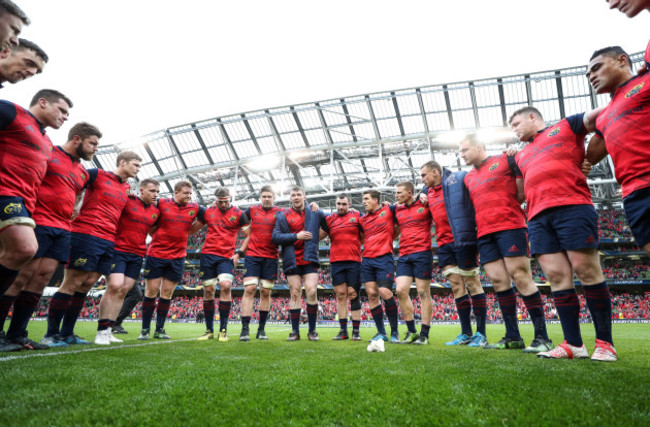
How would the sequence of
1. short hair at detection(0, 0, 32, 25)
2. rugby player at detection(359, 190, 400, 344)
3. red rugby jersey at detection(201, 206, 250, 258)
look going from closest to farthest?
short hair at detection(0, 0, 32, 25) → rugby player at detection(359, 190, 400, 344) → red rugby jersey at detection(201, 206, 250, 258)

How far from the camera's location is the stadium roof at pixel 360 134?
67.0 ft

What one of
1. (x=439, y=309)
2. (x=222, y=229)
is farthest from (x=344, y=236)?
(x=439, y=309)

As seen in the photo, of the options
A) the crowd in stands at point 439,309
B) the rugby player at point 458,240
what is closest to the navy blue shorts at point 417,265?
the rugby player at point 458,240

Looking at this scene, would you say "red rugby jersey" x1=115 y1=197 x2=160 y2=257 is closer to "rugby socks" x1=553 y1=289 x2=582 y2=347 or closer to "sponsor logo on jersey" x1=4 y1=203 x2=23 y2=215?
"sponsor logo on jersey" x1=4 y1=203 x2=23 y2=215

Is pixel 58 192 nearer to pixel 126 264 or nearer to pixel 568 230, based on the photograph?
pixel 126 264

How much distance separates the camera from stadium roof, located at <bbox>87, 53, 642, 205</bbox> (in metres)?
20.4

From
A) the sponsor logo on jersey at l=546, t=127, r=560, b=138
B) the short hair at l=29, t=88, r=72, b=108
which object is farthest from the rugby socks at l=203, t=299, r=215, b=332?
the sponsor logo on jersey at l=546, t=127, r=560, b=138

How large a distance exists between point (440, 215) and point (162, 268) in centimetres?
438

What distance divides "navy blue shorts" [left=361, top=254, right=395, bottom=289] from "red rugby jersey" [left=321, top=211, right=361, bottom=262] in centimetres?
30

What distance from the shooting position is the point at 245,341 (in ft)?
15.0

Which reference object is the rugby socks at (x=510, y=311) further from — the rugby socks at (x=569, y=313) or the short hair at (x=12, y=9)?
the short hair at (x=12, y=9)

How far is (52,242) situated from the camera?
339cm

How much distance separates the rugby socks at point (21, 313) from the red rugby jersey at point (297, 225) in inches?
127

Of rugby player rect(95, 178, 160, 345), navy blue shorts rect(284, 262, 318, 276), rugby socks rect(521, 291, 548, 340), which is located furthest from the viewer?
navy blue shorts rect(284, 262, 318, 276)
